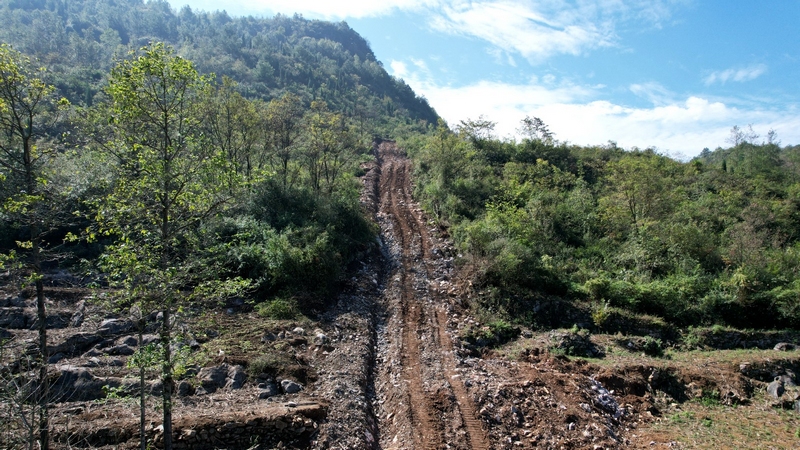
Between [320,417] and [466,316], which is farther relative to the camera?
[466,316]

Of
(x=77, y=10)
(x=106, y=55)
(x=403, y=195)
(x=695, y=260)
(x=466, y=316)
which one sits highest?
(x=77, y=10)

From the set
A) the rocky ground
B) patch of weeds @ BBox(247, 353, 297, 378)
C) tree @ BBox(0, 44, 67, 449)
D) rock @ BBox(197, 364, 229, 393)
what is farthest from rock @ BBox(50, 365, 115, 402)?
patch of weeds @ BBox(247, 353, 297, 378)

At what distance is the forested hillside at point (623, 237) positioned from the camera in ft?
44.6

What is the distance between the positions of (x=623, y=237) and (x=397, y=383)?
1393 centimetres

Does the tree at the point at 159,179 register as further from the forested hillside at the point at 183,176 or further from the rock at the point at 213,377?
the rock at the point at 213,377

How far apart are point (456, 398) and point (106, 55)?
9491cm

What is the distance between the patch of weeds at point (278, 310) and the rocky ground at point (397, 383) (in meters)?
0.30

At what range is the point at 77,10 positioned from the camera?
372ft

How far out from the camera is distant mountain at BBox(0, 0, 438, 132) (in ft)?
217

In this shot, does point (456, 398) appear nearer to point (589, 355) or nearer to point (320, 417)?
point (320, 417)

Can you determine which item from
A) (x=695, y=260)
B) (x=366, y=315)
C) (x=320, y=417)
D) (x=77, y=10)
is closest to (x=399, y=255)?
(x=366, y=315)

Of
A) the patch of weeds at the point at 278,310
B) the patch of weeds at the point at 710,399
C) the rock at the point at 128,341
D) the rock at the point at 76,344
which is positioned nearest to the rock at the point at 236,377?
the rock at the point at 128,341

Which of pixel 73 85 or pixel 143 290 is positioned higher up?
pixel 73 85

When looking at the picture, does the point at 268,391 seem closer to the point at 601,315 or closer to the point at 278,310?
the point at 278,310
